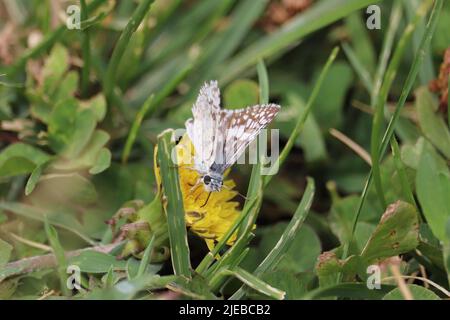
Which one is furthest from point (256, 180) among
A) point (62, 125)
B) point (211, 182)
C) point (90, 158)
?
point (62, 125)

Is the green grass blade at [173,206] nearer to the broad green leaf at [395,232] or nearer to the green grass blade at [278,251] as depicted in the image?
the green grass blade at [278,251]

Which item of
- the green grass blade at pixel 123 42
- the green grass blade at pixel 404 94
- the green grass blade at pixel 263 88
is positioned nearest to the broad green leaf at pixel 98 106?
the green grass blade at pixel 123 42

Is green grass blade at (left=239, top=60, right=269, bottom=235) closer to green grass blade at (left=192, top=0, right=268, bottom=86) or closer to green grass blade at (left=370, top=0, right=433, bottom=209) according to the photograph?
green grass blade at (left=370, top=0, right=433, bottom=209)

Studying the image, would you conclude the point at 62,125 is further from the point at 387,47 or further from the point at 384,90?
the point at 387,47

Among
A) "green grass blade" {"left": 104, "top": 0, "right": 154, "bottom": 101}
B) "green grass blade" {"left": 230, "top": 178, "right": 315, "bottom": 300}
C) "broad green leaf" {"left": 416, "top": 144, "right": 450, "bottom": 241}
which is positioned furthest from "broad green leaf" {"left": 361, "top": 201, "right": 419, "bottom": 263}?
"green grass blade" {"left": 104, "top": 0, "right": 154, "bottom": 101}
